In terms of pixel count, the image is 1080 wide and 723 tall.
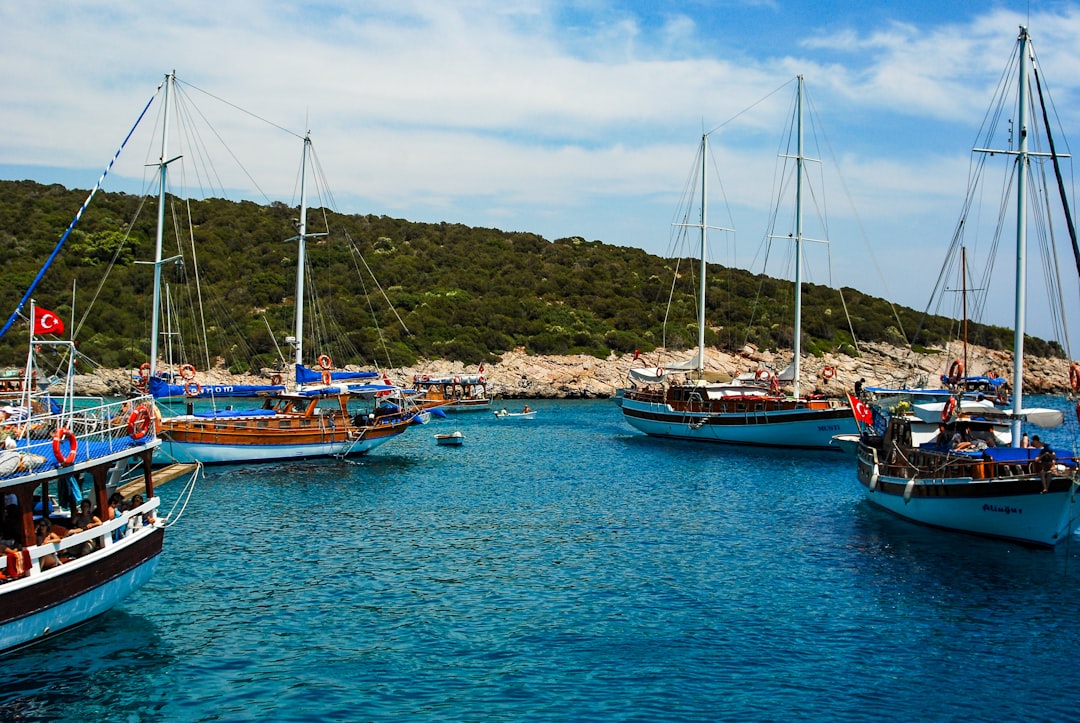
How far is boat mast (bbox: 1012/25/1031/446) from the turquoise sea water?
4336 millimetres

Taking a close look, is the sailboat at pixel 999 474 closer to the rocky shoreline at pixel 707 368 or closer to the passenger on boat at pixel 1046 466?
the passenger on boat at pixel 1046 466

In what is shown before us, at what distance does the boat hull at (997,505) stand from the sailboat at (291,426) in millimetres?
27360

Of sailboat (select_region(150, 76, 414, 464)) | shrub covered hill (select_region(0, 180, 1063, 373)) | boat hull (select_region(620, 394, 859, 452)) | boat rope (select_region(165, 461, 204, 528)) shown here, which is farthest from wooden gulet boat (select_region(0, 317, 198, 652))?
shrub covered hill (select_region(0, 180, 1063, 373))

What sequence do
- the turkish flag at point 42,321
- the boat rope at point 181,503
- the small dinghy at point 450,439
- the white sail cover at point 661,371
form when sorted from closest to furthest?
the turkish flag at point 42,321 < the boat rope at point 181,503 < the small dinghy at point 450,439 < the white sail cover at point 661,371

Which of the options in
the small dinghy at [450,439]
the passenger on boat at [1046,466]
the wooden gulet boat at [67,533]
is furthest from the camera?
the small dinghy at [450,439]

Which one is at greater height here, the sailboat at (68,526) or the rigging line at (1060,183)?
the rigging line at (1060,183)

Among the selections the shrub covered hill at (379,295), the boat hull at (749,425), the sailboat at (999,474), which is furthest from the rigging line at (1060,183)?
the shrub covered hill at (379,295)

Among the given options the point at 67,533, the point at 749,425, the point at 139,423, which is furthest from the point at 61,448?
the point at 749,425

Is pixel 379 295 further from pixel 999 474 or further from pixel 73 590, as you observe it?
pixel 73 590

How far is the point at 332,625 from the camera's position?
18.4 m

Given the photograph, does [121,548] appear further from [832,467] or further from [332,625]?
[832,467]

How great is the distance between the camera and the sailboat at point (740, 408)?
166 feet

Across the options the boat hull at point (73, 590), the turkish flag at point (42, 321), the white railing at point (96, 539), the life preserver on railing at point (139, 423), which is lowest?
the boat hull at point (73, 590)

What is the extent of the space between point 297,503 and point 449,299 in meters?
82.0
